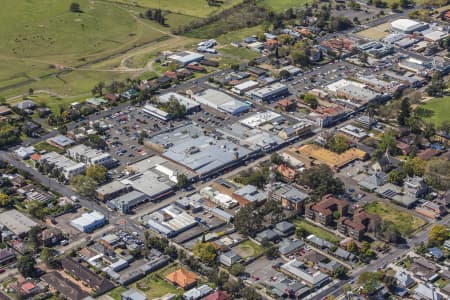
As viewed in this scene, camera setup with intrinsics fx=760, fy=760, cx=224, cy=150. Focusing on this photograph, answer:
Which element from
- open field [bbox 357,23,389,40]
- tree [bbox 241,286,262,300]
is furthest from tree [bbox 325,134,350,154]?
open field [bbox 357,23,389,40]

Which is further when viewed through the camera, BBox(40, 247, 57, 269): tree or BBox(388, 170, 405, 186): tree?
BBox(388, 170, 405, 186): tree

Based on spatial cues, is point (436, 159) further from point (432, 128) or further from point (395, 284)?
point (395, 284)

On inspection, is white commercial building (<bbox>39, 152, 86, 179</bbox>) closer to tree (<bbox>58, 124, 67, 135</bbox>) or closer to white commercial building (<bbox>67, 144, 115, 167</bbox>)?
white commercial building (<bbox>67, 144, 115, 167</bbox>)

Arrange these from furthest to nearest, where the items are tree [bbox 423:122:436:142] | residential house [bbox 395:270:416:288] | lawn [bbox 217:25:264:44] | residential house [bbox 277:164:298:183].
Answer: lawn [bbox 217:25:264:44] → tree [bbox 423:122:436:142] → residential house [bbox 277:164:298:183] → residential house [bbox 395:270:416:288]

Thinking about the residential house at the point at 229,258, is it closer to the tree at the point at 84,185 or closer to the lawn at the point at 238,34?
the tree at the point at 84,185

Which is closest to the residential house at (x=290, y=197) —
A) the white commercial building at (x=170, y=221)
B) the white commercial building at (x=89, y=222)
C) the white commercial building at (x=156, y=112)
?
the white commercial building at (x=170, y=221)

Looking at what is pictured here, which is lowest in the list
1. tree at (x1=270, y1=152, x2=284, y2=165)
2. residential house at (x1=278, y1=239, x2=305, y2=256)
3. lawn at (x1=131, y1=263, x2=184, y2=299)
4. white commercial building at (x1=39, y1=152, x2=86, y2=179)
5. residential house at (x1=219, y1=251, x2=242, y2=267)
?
lawn at (x1=131, y1=263, x2=184, y2=299)

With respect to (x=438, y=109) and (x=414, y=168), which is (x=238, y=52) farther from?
(x=414, y=168)

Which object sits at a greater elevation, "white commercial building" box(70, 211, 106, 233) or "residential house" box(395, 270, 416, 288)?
"residential house" box(395, 270, 416, 288)
